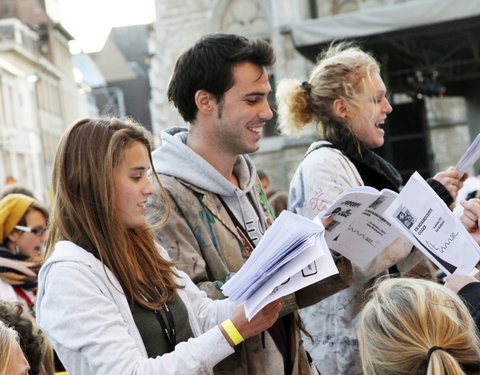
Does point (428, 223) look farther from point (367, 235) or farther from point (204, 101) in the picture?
point (204, 101)

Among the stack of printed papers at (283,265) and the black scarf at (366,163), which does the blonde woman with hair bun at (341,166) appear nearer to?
the black scarf at (366,163)

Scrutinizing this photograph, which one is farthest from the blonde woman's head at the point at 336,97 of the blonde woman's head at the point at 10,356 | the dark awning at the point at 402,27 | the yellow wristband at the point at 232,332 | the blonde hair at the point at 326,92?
the dark awning at the point at 402,27

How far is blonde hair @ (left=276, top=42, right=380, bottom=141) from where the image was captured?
381cm

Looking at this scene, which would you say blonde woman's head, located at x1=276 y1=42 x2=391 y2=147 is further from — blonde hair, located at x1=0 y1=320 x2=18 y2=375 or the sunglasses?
the sunglasses

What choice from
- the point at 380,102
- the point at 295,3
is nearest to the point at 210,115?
the point at 380,102

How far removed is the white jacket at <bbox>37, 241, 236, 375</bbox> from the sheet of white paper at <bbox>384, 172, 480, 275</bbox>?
2.37ft

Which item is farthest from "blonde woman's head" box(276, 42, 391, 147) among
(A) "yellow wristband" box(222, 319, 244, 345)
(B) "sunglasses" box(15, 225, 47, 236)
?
(B) "sunglasses" box(15, 225, 47, 236)

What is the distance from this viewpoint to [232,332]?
232 centimetres

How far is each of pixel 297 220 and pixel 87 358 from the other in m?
0.67

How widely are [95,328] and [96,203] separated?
39 cm

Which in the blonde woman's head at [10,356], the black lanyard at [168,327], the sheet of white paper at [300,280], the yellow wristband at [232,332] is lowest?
the blonde woman's head at [10,356]

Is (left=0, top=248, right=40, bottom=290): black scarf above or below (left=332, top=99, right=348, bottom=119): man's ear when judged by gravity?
below

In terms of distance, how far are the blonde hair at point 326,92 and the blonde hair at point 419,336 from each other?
65.1 inches

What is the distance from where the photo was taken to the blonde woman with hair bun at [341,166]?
349 centimetres
